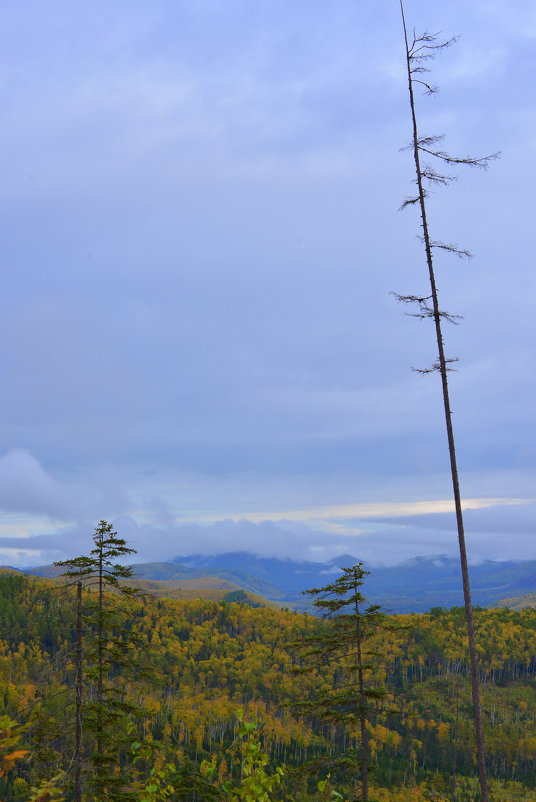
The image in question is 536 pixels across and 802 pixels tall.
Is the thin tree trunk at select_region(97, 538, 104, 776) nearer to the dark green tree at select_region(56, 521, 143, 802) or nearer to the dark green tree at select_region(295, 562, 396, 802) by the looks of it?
the dark green tree at select_region(56, 521, 143, 802)

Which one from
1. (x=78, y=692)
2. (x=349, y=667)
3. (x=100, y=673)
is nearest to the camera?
(x=78, y=692)

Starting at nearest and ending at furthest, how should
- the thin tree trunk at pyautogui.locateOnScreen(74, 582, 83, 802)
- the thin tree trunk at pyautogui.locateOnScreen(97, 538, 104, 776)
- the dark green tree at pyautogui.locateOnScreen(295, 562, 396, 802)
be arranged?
the thin tree trunk at pyautogui.locateOnScreen(74, 582, 83, 802), the dark green tree at pyautogui.locateOnScreen(295, 562, 396, 802), the thin tree trunk at pyautogui.locateOnScreen(97, 538, 104, 776)

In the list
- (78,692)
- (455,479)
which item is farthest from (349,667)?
(78,692)

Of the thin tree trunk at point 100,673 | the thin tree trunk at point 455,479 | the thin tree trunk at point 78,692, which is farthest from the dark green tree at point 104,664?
the thin tree trunk at point 455,479

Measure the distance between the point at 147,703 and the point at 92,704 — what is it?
19058cm

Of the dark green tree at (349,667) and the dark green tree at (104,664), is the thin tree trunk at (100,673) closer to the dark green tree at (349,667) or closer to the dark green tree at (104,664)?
the dark green tree at (104,664)

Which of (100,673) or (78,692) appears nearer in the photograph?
(78,692)

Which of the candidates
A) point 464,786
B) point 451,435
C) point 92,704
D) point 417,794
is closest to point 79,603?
point 92,704

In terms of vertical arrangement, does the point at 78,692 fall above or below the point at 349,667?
above

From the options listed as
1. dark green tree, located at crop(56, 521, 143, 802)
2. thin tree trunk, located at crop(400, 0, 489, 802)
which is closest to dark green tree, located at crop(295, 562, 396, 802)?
thin tree trunk, located at crop(400, 0, 489, 802)

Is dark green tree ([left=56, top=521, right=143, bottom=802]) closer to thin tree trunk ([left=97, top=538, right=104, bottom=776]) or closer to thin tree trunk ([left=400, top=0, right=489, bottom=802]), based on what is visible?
thin tree trunk ([left=97, top=538, right=104, bottom=776])

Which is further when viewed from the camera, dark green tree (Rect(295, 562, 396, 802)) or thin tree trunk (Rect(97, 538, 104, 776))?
thin tree trunk (Rect(97, 538, 104, 776))

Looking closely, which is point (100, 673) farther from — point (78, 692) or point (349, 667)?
point (349, 667)

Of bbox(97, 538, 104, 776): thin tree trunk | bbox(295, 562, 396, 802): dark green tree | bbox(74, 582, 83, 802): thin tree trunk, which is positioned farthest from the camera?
bbox(97, 538, 104, 776): thin tree trunk
